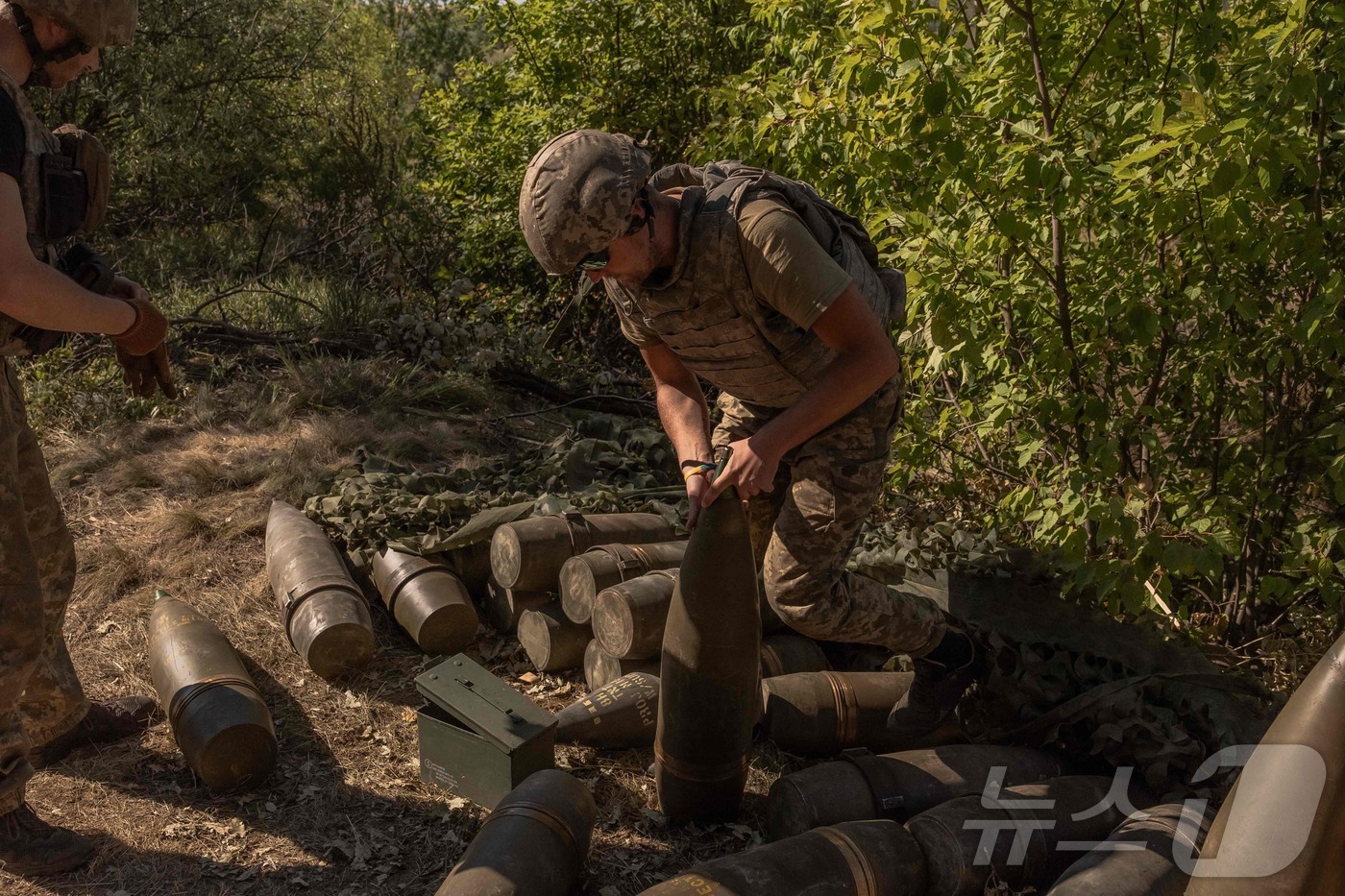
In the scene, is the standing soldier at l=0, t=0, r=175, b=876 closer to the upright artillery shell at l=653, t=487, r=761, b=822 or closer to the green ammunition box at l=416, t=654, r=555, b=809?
the green ammunition box at l=416, t=654, r=555, b=809

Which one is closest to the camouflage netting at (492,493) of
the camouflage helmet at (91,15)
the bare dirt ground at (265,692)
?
the bare dirt ground at (265,692)

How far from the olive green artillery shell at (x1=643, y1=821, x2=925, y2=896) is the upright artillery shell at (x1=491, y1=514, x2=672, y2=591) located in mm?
1929

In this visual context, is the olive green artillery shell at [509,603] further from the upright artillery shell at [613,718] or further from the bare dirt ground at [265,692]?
the upright artillery shell at [613,718]

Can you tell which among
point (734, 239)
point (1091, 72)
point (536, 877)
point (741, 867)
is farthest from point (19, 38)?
point (1091, 72)

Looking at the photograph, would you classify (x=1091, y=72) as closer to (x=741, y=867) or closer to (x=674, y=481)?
(x=674, y=481)

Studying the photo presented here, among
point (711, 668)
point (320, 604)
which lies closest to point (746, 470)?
point (711, 668)

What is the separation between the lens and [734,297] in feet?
10.4

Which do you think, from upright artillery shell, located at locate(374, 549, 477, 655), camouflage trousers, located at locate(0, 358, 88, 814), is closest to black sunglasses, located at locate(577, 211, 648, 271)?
camouflage trousers, located at locate(0, 358, 88, 814)

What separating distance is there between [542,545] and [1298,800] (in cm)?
314

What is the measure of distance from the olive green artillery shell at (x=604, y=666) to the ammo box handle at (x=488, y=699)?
60 centimetres

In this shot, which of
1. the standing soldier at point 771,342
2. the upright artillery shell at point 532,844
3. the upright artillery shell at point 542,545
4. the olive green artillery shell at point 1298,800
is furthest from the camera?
the upright artillery shell at point 542,545

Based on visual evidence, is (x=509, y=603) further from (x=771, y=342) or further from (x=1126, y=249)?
(x=1126, y=249)

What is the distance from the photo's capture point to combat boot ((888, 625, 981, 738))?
3658mm

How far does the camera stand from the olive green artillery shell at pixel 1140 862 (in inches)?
102
